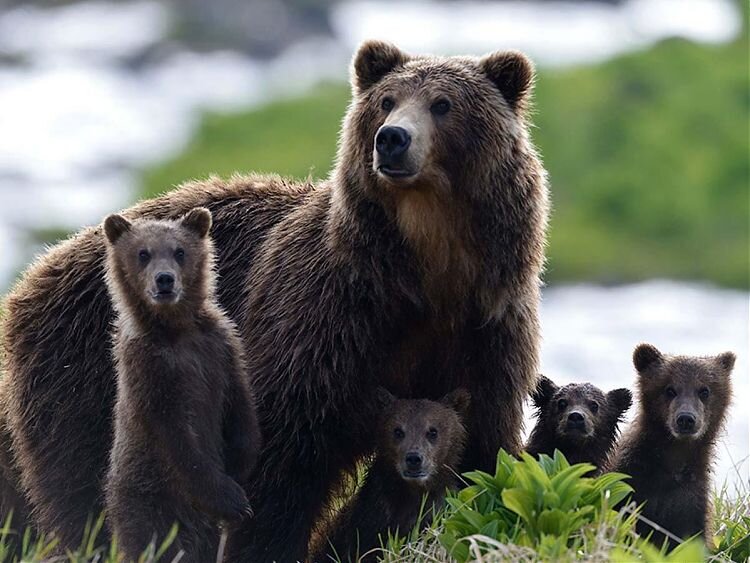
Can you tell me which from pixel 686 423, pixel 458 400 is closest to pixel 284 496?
pixel 458 400

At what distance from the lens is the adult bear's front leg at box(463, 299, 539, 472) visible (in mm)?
8734

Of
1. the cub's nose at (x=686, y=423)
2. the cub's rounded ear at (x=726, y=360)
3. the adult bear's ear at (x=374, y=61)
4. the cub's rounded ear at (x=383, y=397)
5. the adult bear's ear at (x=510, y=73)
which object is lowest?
the cub's rounded ear at (x=383, y=397)

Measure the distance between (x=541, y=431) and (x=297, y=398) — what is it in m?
1.67

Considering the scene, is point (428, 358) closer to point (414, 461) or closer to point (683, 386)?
point (414, 461)

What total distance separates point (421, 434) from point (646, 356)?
1526mm

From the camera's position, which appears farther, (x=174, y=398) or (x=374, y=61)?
(x=374, y=61)

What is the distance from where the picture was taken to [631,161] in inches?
1601

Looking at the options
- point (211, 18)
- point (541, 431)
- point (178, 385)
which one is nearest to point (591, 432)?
point (541, 431)

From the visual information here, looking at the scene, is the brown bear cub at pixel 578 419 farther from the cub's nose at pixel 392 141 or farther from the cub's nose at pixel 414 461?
the cub's nose at pixel 392 141

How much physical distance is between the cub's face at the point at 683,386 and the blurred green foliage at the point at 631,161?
93.2 feet

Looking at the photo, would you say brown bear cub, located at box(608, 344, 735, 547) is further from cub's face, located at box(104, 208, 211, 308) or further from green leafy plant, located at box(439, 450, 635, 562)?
cub's face, located at box(104, 208, 211, 308)

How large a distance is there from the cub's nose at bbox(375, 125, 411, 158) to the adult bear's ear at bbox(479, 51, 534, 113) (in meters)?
0.95

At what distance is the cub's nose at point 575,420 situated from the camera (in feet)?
29.8

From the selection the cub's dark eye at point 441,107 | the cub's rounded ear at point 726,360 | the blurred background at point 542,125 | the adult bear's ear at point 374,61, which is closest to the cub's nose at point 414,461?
the cub's dark eye at point 441,107
